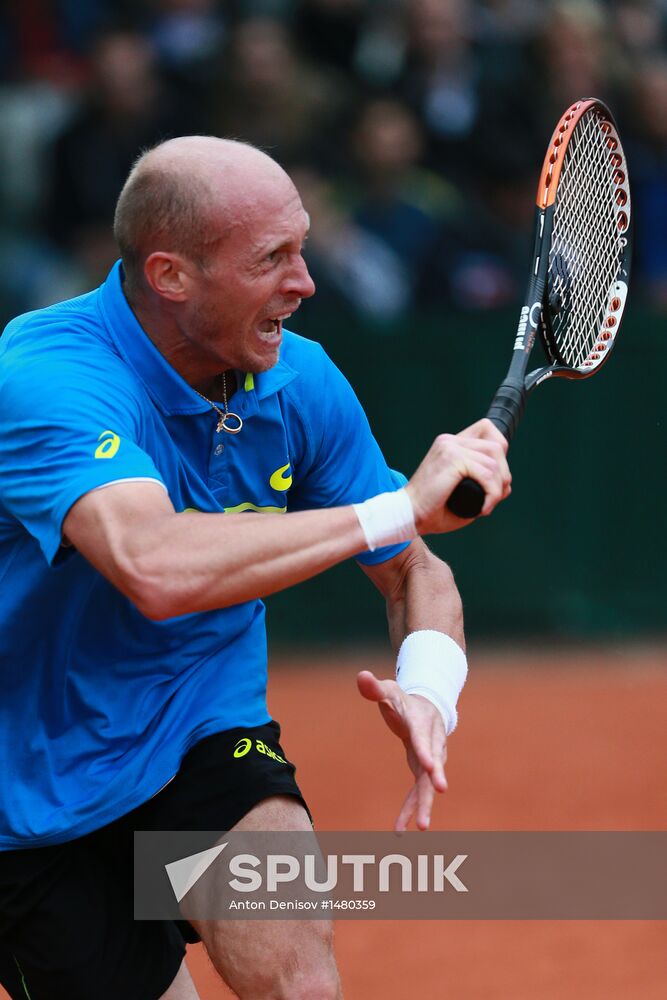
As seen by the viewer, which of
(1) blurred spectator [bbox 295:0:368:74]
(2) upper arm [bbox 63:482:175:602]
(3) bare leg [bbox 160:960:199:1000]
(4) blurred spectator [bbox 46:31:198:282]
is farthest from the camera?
(1) blurred spectator [bbox 295:0:368:74]

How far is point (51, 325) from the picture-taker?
3.24 m

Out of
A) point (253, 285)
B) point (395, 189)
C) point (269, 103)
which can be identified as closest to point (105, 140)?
point (269, 103)

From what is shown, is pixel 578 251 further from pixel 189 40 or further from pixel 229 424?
pixel 189 40

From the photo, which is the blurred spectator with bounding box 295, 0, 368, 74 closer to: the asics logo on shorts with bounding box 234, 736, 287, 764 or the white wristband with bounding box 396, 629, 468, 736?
the white wristband with bounding box 396, 629, 468, 736

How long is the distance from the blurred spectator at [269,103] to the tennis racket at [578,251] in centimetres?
518

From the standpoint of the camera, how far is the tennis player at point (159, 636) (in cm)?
311

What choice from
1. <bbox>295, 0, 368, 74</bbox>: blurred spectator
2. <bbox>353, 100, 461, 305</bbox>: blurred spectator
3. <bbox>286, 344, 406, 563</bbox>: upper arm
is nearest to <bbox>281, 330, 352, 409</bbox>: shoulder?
<bbox>286, 344, 406, 563</bbox>: upper arm

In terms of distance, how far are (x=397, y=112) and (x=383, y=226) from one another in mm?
694

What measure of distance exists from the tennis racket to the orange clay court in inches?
82.2

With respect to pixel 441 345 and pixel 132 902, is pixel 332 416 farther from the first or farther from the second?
pixel 441 345

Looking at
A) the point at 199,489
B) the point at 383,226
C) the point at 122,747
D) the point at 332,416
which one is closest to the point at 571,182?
the point at 332,416

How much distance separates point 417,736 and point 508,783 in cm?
412

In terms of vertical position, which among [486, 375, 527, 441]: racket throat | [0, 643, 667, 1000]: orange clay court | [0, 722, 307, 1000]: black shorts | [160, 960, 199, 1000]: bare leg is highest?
[486, 375, 527, 441]: racket throat

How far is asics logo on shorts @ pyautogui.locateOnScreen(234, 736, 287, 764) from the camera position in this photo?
10.9ft
